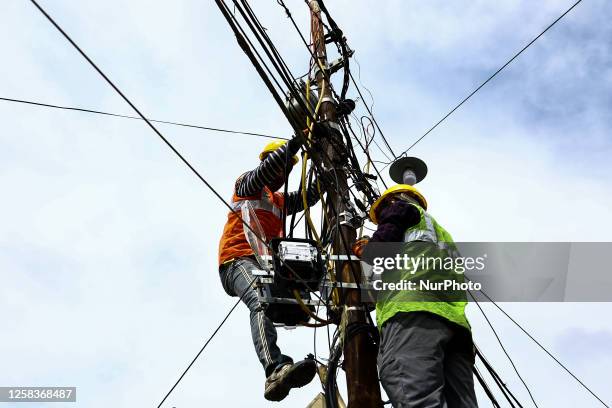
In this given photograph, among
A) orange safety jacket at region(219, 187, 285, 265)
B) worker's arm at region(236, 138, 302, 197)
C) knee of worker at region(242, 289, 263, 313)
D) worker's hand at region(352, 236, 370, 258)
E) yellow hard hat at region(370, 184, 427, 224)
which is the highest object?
worker's arm at region(236, 138, 302, 197)

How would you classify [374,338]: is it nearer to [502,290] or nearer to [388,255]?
[388,255]

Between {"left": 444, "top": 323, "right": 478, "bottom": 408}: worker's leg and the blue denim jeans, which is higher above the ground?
the blue denim jeans

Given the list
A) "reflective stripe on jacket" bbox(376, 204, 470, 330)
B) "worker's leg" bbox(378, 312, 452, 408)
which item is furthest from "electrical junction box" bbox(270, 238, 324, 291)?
"worker's leg" bbox(378, 312, 452, 408)

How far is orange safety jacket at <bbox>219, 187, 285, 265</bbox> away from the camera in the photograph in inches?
199

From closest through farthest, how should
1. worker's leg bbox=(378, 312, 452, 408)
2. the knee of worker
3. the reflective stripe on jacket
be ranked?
worker's leg bbox=(378, 312, 452, 408) < the reflective stripe on jacket < the knee of worker

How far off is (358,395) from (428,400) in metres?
0.62

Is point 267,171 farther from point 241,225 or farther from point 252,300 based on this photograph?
point 252,300

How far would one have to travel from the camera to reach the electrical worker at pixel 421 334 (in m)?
3.12

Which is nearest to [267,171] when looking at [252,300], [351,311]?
[252,300]

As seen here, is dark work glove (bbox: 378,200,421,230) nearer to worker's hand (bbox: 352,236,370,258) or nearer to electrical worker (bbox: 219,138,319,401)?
worker's hand (bbox: 352,236,370,258)

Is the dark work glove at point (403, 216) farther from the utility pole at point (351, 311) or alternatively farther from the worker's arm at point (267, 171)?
the worker's arm at point (267, 171)

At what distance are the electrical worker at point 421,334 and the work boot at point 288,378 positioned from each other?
0.66 meters

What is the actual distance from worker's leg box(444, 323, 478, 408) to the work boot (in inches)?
34.3

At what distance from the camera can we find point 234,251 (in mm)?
5043
